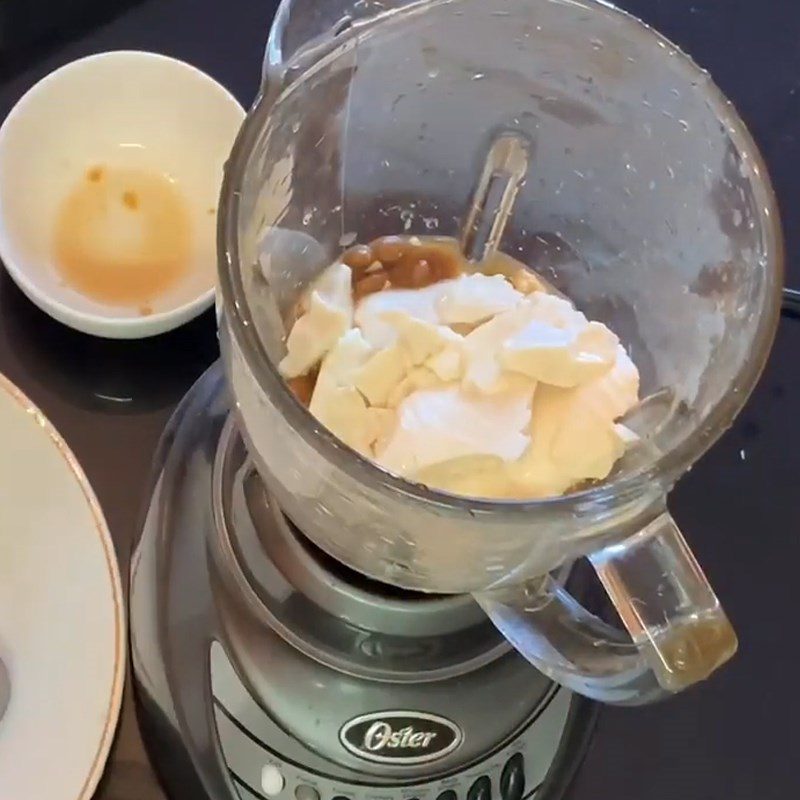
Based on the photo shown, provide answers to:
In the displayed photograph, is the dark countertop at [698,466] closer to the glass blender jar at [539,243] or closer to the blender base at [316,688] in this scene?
the blender base at [316,688]

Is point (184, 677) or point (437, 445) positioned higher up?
point (437, 445)

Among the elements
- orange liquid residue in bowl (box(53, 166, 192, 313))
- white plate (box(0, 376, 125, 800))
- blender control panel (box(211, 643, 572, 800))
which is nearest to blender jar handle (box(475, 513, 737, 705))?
blender control panel (box(211, 643, 572, 800))

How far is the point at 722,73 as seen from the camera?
0.81 m

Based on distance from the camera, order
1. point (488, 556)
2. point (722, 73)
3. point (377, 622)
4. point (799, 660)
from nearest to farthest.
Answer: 1. point (488, 556)
2. point (377, 622)
3. point (799, 660)
4. point (722, 73)

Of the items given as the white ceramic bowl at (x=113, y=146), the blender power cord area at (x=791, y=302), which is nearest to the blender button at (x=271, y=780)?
the white ceramic bowl at (x=113, y=146)

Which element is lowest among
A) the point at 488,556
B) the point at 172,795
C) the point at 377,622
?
the point at 172,795

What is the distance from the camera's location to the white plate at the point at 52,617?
625mm

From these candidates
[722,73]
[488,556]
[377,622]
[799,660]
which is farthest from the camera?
[722,73]

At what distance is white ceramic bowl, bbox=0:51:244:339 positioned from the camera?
0.73m

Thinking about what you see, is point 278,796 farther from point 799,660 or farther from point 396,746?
point 799,660

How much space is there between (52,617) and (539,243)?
0.30 metres

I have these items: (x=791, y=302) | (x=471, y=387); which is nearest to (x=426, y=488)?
(x=471, y=387)

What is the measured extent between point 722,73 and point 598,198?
0.30 metres

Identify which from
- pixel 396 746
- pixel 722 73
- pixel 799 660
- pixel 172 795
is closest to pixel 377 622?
pixel 396 746
